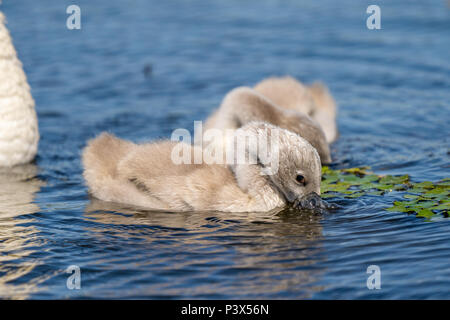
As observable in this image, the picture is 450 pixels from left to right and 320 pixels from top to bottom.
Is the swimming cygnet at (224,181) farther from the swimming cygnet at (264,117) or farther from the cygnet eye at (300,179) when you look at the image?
the swimming cygnet at (264,117)

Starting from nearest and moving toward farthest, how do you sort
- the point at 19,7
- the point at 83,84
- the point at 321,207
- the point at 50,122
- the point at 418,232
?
the point at 418,232 < the point at 321,207 < the point at 50,122 < the point at 83,84 < the point at 19,7

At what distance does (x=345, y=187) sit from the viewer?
8.78 meters

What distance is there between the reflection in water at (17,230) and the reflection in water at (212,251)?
617 mm

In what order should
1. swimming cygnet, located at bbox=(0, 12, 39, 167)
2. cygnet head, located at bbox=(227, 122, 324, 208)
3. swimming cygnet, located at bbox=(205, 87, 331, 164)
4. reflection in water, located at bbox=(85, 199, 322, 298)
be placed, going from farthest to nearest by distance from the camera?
1. swimming cygnet, located at bbox=(0, 12, 39, 167)
2. swimming cygnet, located at bbox=(205, 87, 331, 164)
3. cygnet head, located at bbox=(227, 122, 324, 208)
4. reflection in water, located at bbox=(85, 199, 322, 298)

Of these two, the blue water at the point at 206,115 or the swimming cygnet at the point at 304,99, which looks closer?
the blue water at the point at 206,115

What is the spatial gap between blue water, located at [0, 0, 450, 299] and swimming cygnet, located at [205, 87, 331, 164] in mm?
633

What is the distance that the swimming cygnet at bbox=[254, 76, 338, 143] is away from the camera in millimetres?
11203

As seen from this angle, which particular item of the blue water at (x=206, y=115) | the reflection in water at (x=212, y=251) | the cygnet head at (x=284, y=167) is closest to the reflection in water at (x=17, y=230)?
the blue water at (x=206, y=115)

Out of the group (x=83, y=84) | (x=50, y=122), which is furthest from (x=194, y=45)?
(x=50, y=122)

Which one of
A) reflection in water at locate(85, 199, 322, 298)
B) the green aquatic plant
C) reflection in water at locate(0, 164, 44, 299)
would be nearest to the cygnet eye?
reflection in water at locate(85, 199, 322, 298)

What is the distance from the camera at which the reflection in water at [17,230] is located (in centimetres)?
636

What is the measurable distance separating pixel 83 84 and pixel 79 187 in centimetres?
546

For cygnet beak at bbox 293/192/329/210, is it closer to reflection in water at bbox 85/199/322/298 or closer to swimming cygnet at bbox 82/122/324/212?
swimming cygnet at bbox 82/122/324/212
